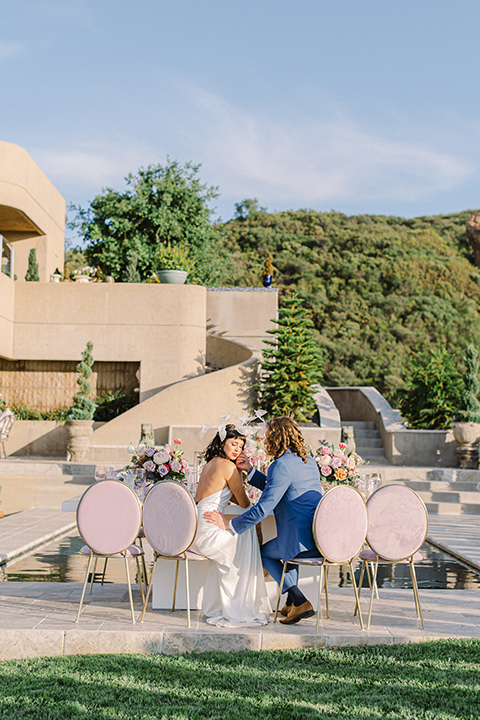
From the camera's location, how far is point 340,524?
474 centimetres

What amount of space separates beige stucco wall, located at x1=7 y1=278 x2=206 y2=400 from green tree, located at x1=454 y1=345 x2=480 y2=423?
248 inches

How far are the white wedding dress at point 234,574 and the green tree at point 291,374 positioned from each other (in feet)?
31.8

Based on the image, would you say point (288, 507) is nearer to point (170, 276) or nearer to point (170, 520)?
point (170, 520)

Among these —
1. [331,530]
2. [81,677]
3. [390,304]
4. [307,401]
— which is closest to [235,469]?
[331,530]

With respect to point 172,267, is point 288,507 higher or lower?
lower

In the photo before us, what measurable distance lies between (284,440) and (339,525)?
27.8 inches

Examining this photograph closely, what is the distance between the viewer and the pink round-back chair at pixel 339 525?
15.4 ft

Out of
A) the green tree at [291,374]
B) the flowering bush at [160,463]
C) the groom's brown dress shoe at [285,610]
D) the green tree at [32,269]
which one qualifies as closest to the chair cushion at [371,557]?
the groom's brown dress shoe at [285,610]

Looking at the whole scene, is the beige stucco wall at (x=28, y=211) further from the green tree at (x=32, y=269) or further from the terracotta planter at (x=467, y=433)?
the terracotta planter at (x=467, y=433)

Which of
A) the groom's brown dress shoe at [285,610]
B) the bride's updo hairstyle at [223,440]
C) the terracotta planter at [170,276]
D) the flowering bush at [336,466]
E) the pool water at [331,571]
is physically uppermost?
the terracotta planter at [170,276]

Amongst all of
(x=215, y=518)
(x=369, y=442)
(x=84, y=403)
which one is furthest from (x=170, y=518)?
(x=369, y=442)

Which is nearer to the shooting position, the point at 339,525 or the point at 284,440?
the point at 339,525

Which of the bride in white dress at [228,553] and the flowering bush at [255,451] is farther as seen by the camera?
the flowering bush at [255,451]

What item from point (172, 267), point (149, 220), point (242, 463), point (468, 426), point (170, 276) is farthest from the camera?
point (149, 220)
